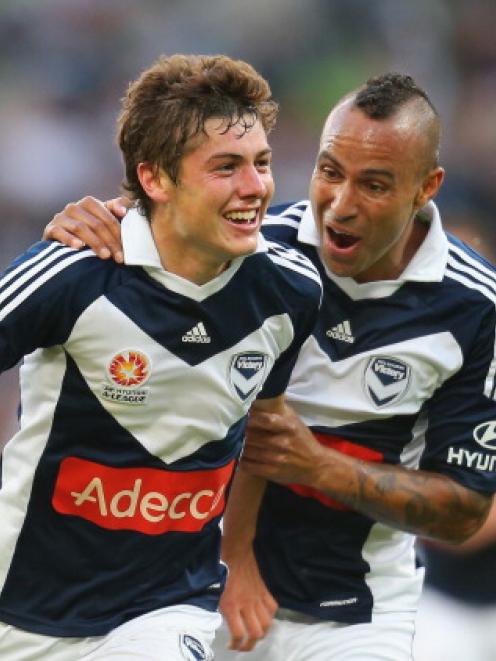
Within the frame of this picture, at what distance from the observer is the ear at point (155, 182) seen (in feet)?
10.1

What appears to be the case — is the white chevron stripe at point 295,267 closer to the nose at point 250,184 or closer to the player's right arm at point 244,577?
the nose at point 250,184

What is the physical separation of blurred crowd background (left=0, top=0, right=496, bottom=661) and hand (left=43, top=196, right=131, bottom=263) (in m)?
3.27

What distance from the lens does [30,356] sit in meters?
3.09

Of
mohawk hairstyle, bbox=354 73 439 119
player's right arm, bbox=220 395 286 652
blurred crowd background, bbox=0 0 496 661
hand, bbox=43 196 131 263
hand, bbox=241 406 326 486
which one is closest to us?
hand, bbox=43 196 131 263

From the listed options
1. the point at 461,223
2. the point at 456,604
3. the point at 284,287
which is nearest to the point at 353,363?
the point at 284,287

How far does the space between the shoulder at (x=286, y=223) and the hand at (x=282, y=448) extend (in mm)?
459

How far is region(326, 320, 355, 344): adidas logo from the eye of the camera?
3.61m

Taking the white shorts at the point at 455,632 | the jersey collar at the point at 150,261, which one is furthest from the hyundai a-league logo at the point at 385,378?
the white shorts at the point at 455,632

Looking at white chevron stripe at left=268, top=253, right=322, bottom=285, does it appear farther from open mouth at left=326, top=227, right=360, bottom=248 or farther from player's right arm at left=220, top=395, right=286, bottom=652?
player's right arm at left=220, top=395, right=286, bottom=652

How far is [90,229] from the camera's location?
307cm

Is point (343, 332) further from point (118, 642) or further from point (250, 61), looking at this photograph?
point (250, 61)

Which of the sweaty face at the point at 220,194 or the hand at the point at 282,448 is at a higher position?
the sweaty face at the point at 220,194

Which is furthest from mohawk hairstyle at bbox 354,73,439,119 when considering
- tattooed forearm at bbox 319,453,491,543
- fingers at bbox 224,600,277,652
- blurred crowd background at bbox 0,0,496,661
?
blurred crowd background at bbox 0,0,496,661

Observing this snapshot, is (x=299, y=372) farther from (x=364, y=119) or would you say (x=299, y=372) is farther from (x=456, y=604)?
(x=456, y=604)
